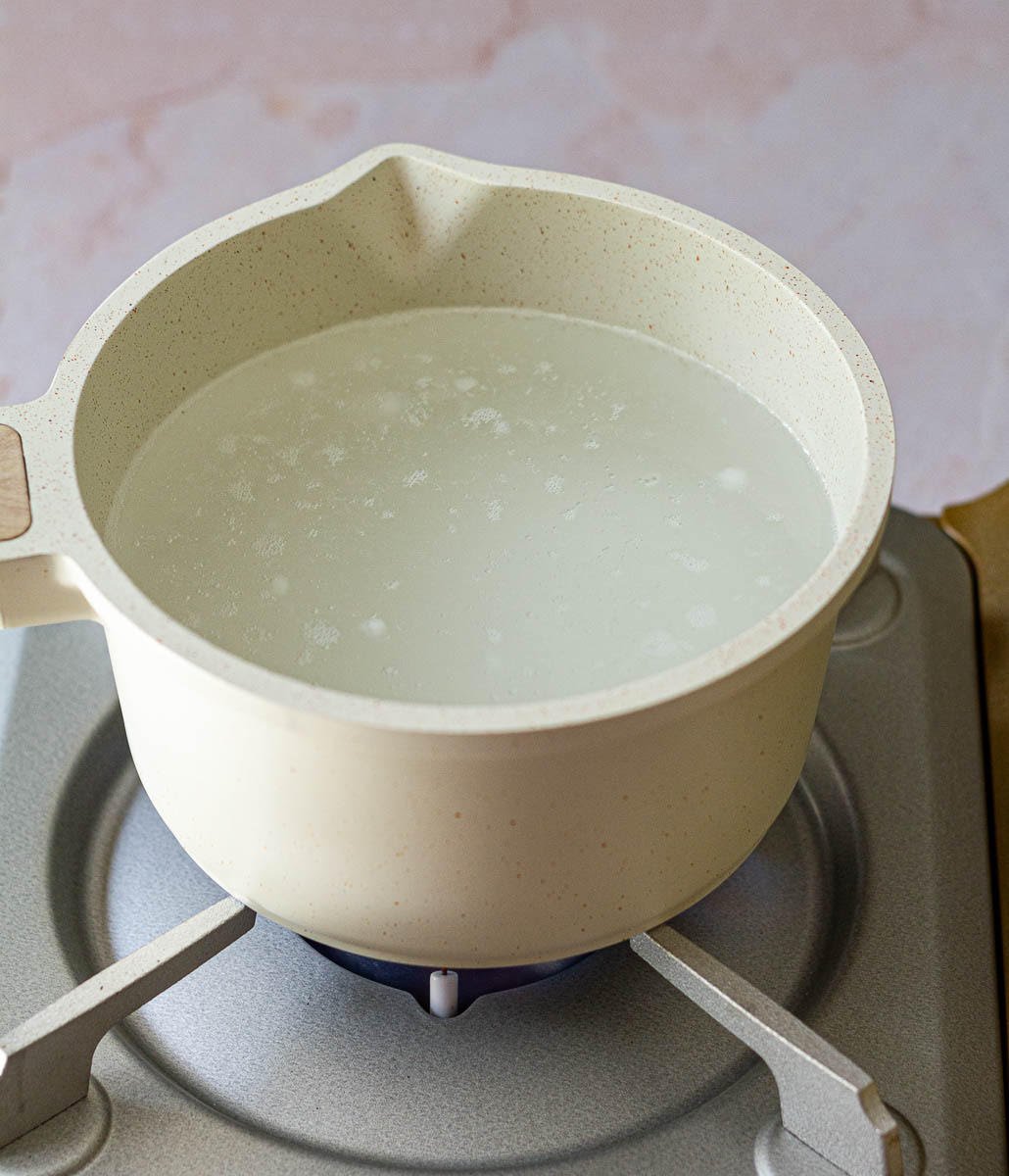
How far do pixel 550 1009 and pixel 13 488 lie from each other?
457 millimetres

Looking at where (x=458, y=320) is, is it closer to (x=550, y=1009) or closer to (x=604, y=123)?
(x=550, y=1009)

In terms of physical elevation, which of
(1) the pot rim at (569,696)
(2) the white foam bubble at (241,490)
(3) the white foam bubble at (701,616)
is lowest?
(3) the white foam bubble at (701,616)

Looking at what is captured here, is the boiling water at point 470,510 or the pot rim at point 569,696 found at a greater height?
the pot rim at point 569,696

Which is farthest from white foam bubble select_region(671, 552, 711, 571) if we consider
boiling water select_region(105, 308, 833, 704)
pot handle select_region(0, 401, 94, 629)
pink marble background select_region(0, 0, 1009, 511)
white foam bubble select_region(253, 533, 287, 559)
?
pink marble background select_region(0, 0, 1009, 511)

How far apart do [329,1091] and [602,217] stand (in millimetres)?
557

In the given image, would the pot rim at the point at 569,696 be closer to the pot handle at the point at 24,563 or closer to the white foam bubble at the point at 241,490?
the pot handle at the point at 24,563

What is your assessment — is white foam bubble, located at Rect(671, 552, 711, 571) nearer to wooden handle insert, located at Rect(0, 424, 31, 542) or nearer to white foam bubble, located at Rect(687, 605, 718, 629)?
white foam bubble, located at Rect(687, 605, 718, 629)

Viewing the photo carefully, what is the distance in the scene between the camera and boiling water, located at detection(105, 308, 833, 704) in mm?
896

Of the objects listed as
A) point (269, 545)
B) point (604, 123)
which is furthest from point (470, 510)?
point (604, 123)

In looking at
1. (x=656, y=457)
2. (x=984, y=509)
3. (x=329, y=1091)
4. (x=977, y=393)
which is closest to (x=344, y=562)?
(x=656, y=457)

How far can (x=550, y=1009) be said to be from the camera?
39.9 inches

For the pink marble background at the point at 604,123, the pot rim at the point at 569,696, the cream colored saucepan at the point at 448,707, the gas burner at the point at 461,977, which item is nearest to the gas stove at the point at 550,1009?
the gas burner at the point at 461,977

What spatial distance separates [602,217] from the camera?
102 centimetres

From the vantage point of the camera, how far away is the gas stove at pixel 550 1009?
92 centimetres
